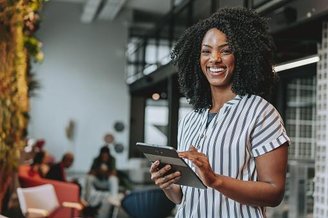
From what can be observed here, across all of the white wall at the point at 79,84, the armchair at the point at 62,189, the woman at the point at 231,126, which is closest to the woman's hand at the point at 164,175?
the woman at the point at 231,126

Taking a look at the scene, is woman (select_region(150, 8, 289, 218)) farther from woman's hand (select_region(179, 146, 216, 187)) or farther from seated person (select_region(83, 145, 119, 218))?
seated person (select_region(83, 145, 119, 218))

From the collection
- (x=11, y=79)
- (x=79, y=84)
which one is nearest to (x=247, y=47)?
(x=11, y=79)

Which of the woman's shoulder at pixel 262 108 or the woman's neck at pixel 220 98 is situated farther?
the woman's neck at pixel 220 98

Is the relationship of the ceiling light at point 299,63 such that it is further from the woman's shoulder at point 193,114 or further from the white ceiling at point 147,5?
the white ceiling at point 147,5

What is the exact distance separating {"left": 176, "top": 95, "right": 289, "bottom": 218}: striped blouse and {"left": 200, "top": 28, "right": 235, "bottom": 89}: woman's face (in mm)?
66

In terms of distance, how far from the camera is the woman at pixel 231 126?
1311 millimetres

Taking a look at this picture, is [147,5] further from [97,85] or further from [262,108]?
[262,108]

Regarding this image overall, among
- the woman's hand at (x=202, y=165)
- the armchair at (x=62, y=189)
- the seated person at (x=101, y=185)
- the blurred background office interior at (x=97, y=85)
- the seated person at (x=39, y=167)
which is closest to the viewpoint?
the woman's hand at (x=202, y=165)

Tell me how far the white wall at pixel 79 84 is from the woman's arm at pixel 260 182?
43.3 ft

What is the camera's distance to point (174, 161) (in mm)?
1281

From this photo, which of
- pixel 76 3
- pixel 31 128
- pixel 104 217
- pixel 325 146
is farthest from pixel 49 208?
pixel 76 3

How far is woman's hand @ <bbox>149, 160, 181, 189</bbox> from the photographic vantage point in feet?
4.37

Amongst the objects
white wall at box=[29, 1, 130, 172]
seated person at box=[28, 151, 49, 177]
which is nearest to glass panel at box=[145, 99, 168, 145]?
white wall at box=[29, 1, 130, 172]

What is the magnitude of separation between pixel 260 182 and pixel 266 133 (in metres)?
0.12
